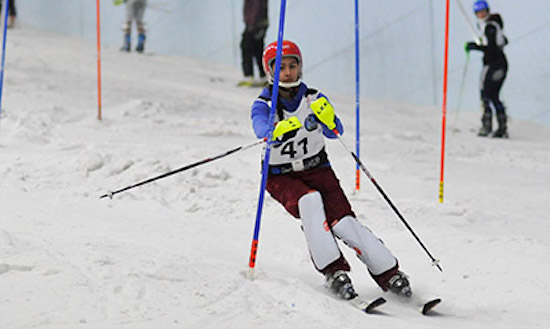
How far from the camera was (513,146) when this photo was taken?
748 centimetres

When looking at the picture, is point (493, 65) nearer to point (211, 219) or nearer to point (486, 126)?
point (486, 126)

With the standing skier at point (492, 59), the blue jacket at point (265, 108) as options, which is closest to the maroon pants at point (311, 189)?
the blue jacket at point (265, 108)

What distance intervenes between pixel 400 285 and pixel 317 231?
0.44m

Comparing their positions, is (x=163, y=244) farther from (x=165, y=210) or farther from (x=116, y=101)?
(x=116, y=101)

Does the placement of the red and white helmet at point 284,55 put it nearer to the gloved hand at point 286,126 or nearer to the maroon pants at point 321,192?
the gloved hand at point 286,126

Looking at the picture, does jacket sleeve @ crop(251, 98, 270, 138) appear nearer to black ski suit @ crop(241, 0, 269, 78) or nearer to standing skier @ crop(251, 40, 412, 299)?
standing skier @ crop(251, 40, 412, 299)

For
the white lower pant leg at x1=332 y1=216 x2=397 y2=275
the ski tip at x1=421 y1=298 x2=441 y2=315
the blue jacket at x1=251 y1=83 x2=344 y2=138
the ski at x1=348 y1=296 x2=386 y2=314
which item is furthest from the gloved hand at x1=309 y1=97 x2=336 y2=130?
the ski tip at x1=421 y1=298 x2=441 y2=315

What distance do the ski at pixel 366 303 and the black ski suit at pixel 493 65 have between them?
5328mm

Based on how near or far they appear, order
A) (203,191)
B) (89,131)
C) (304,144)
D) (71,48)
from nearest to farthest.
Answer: (304,144)
(203,191)
(89,131)
(71,48)

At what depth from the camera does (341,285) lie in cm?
318

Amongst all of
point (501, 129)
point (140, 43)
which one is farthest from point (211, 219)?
point (140, 43)

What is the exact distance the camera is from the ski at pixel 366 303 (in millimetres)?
2988

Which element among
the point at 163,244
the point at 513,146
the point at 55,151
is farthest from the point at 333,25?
the point at 163,244

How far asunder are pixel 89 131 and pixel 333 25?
4964mm
